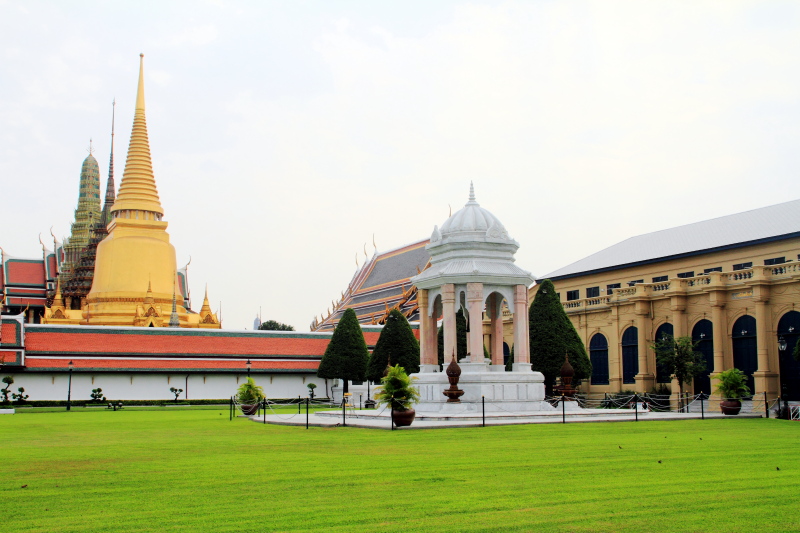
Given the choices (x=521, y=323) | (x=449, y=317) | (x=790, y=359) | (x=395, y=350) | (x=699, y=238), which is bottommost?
(x=790, y=359)

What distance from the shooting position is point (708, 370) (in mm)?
40875

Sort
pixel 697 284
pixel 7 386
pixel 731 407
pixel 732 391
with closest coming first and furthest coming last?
pixel 731 407
pixel 732 391
pixel 697 284
pixel 7 386

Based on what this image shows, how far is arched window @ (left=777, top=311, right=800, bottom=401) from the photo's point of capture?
36.1 m

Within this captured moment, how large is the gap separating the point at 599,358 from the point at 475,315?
19758mm

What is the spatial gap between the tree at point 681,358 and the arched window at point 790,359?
3.60 m

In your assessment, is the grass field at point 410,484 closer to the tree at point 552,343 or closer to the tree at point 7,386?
the tree at point 552,343

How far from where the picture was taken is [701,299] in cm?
4125

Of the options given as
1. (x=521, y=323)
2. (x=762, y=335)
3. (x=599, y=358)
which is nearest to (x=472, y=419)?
(x=521, y=323)

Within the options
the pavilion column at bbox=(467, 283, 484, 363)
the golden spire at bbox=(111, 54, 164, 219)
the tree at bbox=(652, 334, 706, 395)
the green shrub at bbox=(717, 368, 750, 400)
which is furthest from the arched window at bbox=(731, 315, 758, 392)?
the golden spire at bbox=(111, 54, 164, 219)

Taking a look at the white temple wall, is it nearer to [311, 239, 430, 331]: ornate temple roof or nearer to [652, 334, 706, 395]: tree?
[311, 239, 430, 331]: ornate temple roof

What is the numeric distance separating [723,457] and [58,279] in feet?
269

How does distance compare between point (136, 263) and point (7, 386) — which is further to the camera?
point (136, 263)

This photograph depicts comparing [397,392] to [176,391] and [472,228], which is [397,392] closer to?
[472,228]

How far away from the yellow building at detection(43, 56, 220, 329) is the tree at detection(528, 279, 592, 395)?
3551 cm
